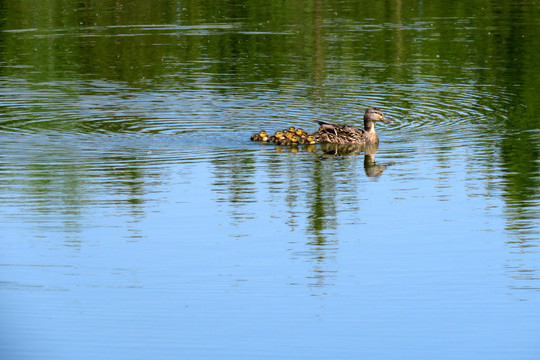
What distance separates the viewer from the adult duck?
20578mm

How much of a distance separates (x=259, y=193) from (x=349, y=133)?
4.84 m

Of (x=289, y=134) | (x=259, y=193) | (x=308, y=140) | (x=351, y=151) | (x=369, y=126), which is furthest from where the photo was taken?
(x=369, y=126)

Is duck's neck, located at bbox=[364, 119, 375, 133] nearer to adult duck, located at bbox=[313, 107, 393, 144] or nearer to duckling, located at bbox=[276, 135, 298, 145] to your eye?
adult duck, located at bbox=[313, 107, 393, 144]

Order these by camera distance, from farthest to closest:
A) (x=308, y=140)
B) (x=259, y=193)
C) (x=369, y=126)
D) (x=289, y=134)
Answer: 1. (x=369, y=126)
2. (x=308, y=140)
3. (x=289, y=134)
4. (x=259, y=193)

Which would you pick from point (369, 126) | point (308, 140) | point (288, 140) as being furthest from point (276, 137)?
point (369, 126)

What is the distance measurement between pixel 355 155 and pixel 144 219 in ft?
20.4

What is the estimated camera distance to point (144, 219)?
1466 centimetres

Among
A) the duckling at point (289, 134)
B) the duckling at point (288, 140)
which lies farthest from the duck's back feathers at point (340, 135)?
the duckling at point (289, 134)

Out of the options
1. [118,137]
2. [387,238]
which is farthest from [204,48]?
[387,238]

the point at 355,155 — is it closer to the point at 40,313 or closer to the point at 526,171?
the point at 526,171

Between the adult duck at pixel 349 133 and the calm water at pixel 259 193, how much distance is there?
333 millimetres

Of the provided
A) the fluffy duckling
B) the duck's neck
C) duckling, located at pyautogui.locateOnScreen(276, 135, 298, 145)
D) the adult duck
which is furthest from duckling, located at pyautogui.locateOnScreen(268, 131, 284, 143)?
the duck's neck

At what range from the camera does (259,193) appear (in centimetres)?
1628

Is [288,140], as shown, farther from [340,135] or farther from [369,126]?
[369,126]
